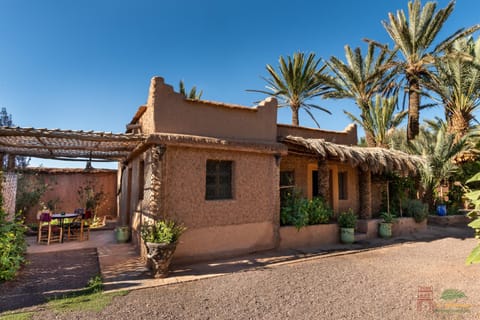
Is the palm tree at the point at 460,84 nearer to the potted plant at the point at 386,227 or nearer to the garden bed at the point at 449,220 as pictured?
the garden bed at the point at 449,220

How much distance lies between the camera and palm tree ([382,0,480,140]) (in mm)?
12938

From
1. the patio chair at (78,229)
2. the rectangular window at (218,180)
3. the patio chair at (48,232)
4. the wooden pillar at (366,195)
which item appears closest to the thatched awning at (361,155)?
the wooden pillar at (366,195)

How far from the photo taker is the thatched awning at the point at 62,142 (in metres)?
5.66

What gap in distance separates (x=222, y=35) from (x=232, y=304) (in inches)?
552

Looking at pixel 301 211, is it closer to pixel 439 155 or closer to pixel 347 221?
pixel 347 221

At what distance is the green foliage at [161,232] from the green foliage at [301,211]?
3.99m

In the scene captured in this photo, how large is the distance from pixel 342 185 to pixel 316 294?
25.0 ft

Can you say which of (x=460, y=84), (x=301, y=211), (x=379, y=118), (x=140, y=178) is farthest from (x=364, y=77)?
(x=140, y=178)

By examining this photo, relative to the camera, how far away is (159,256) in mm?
5727

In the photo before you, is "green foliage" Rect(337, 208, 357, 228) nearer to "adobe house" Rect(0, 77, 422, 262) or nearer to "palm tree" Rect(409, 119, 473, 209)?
"adobe house" Rect(0, 77, 422, 262)

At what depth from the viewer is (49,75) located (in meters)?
12.5

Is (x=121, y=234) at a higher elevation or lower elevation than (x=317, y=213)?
lower

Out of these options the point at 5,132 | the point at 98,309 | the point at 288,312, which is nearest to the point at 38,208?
the point at 5,132

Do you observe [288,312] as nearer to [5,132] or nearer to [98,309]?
[98,309]
